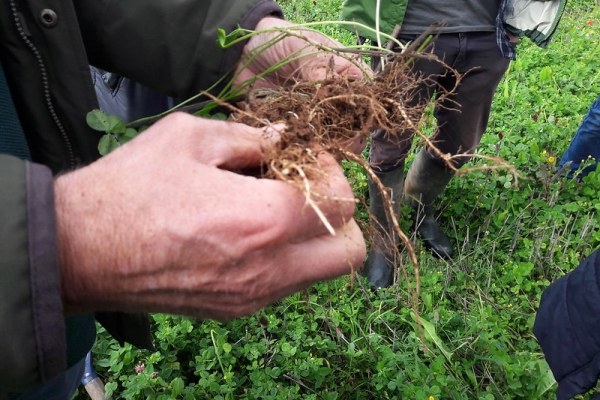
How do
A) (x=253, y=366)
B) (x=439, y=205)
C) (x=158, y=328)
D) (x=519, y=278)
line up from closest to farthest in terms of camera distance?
(x=253, y=366), (x=158, y=328), (x=519, y=278), (x=439, y=205)

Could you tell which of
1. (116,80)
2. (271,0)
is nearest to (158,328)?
(116,80)

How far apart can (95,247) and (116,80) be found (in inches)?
43.3

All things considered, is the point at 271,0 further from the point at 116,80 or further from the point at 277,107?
the point at 116,80

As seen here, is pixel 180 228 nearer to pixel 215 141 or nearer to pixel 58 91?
pixel 215 141

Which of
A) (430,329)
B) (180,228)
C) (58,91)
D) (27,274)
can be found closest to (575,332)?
(430,329)

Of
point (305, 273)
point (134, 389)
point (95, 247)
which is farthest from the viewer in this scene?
point (134, 389)

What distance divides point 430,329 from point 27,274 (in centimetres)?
162

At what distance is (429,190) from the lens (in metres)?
2.55

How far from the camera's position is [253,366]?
1708 mm

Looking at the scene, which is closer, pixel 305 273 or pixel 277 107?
pixel 305 273

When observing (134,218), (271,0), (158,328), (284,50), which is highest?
(271,0)

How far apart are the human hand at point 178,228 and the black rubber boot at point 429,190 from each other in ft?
5.93

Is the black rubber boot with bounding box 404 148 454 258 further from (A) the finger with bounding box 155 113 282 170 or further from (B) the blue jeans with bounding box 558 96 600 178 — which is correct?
(A) the finger with bounding box 155 113 282 170

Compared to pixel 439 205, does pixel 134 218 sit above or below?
above
